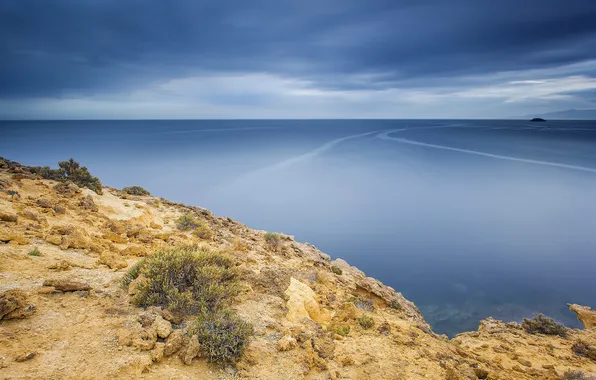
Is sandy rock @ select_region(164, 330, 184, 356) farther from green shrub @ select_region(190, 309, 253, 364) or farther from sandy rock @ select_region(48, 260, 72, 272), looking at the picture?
sandy rock @ select_region(48, 260, 72, 272)

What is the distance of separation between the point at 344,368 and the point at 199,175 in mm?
53821

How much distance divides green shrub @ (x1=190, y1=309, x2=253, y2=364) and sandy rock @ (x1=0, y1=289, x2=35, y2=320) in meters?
2.75

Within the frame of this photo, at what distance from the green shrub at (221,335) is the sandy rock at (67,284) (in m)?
2.46

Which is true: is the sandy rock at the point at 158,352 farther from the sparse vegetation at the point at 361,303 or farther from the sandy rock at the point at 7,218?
the sandy rock at the point at 7,218

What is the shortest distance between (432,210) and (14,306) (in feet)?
121

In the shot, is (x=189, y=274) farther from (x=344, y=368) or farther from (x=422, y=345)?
(x=422, y=345)

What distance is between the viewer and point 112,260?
26.8 ft

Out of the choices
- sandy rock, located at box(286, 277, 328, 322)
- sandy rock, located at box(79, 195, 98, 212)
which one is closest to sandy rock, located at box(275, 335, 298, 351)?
sandy rock, located at box(286, 277, 328, 322)

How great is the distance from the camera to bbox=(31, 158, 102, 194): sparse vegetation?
14008 mm

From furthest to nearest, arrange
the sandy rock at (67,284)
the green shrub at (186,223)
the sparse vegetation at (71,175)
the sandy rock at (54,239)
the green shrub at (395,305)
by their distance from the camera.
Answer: the sparse vegetation at (71,175) < the green shrub at (186,223) < the green shrub at (395,305) < the sandy rock at (54,239) < the sandy rock at (67,284)

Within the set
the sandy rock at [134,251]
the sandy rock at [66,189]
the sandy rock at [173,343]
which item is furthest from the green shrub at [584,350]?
the sandy rock at [66,189]

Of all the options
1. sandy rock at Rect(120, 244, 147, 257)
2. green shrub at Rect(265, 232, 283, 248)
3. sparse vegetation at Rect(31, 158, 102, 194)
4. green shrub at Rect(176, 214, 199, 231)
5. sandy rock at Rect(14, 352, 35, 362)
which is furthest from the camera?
sparse vegetation at Rect(31, 158, 102, 194)

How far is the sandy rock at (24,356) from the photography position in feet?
15.1

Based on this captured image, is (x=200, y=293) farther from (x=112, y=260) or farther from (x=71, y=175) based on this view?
(x=71, y=175)
